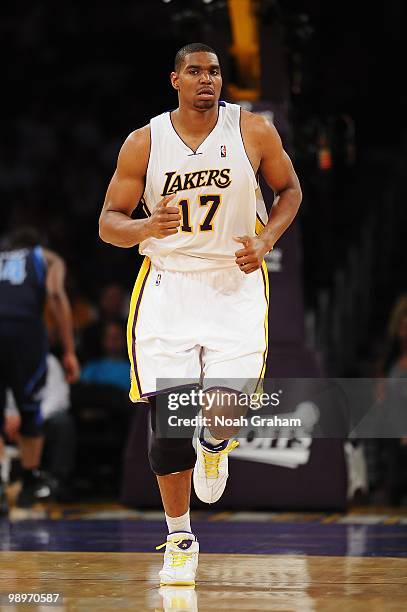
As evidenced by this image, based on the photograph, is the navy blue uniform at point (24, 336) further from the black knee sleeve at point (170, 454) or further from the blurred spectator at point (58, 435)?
the black knee sleeve at point (170, 454)

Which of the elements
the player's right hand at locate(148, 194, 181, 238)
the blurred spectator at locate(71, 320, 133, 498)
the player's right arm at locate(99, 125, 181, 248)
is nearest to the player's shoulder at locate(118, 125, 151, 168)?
the player's right arm at locate(99, 125, 181, 248)

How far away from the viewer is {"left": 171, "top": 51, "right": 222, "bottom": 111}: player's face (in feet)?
16.6

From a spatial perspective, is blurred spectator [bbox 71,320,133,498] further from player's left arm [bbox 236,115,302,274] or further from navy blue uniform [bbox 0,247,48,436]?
player's left arm [bbox 236,115,302,274]

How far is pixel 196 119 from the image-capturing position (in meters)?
5.12

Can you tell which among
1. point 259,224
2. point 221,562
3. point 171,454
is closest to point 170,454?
point 171,454

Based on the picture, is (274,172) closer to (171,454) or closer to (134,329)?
(134,329)

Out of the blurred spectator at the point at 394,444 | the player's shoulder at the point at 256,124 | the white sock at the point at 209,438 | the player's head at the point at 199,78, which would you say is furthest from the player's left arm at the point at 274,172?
the blurred spectator at the point at 394,444

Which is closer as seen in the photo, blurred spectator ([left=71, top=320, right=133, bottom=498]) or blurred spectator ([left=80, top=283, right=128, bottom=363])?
blurred spectator ([left=71, top=320, right=133, bottom=498])

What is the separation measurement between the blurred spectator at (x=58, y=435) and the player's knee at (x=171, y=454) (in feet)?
14.0

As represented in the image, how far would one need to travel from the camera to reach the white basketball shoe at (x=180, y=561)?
4.86 meters

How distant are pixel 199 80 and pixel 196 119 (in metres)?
0.17

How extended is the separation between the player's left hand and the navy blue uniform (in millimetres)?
3788

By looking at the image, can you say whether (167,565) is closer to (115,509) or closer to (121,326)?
(115,509)

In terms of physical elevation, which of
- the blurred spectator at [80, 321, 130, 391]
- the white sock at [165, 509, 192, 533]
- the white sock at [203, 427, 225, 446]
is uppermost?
the blurred spectator at [80, 321, 130, 391]
